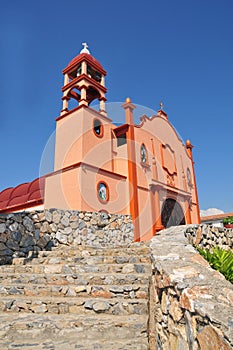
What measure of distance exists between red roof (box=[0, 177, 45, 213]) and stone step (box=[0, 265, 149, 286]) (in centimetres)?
799

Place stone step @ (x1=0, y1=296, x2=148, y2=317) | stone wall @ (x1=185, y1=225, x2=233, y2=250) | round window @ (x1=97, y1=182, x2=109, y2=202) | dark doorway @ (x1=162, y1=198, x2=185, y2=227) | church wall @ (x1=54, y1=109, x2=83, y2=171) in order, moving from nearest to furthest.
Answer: stone step @ (x1=0, y1=296, x2=148, y2=317), stone wall @ (x1=185, y1=225, x2=233, y2=250), round window @ (x1=97, y1=182, x2=109, y2=202), church wall @ (x1=54, y1=109, x2=83, y2=171), dark doorway @ (x1=162, y1=198, x2=185, y2=227)

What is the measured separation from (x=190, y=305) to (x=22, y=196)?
14306 mm

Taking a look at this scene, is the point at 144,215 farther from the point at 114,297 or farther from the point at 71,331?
the point at 71,331

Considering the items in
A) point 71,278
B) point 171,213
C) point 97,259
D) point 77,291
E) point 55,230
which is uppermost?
point 171,213

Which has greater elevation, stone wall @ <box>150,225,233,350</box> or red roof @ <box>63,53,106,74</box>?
red roof @ <box>63,53,106,74</box>

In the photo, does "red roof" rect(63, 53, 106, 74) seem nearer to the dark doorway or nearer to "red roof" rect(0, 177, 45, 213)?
"red roof" rect(0, 177, 45, 213)

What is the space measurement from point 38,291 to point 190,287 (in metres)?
2.94

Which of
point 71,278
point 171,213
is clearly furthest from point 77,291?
point 171,213

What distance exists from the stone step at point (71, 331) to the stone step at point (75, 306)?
0.10 metres

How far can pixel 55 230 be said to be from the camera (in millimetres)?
6910

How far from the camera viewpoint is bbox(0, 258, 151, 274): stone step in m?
4.10

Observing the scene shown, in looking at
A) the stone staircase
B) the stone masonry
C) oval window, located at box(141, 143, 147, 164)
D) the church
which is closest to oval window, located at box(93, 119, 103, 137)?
the church

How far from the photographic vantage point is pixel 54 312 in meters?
3.40

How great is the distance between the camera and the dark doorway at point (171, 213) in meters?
14.5
